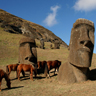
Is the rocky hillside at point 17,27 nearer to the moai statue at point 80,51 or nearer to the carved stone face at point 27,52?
the carved stone face at point 27,52

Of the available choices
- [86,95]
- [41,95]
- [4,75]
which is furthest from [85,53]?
[4,75]

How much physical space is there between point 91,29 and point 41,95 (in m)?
4.37

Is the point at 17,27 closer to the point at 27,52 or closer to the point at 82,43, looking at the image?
the point at 27,52

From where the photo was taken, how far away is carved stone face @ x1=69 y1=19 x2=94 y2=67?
268 inches

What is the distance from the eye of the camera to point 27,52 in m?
11.0

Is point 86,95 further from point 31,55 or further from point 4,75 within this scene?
point 31,55

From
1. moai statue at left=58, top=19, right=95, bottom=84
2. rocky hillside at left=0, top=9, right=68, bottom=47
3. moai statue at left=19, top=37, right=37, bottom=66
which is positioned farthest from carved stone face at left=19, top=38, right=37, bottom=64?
rocky hillside at left=0, top=9, right=68, bottom=47

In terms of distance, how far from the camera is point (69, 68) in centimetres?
737

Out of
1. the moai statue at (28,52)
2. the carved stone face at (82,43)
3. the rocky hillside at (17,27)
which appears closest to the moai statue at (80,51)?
the carved stone face at (82,43)

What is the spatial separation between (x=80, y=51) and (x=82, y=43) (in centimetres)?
45

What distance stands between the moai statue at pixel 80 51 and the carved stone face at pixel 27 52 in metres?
4.35

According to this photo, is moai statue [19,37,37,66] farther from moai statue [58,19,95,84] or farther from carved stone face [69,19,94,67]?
carved stone face [69,19,94,67]

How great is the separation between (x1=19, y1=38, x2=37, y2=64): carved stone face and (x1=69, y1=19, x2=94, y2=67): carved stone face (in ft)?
15.3

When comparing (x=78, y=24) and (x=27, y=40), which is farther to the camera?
(x=27, y=40)
